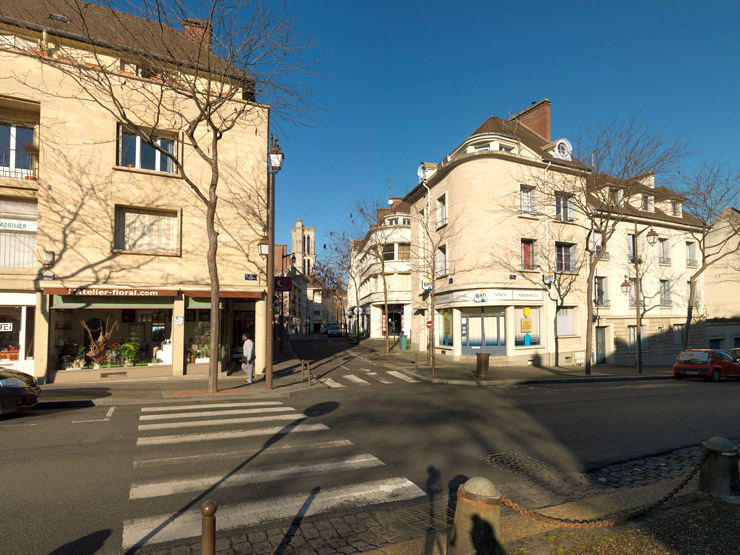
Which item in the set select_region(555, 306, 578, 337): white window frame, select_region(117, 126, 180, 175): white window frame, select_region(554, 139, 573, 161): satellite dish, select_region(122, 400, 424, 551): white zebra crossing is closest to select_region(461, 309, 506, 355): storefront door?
select_region(555, 306, 578, 337): white window frame

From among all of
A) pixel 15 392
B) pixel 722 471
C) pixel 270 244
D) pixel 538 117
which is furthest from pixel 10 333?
pixel 538 117

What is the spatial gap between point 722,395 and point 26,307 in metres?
22.6

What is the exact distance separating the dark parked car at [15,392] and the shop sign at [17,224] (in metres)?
7.14

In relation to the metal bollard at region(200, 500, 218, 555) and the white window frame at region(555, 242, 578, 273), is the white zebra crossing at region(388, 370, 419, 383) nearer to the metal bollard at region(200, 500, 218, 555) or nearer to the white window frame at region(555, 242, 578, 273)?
the white window frame at region(555, 242, 578, 273)

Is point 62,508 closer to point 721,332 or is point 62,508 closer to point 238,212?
point 238,212

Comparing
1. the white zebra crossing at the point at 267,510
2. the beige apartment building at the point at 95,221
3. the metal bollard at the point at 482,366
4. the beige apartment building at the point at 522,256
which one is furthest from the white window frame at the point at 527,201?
the white zebra crossing at the point at 267,510

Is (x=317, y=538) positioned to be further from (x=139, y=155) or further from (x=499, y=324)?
(x=499, y=324)

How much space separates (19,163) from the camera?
14.9 metres

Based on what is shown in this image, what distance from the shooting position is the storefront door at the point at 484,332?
22.1 m

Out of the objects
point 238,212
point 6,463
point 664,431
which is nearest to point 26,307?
point 238,212

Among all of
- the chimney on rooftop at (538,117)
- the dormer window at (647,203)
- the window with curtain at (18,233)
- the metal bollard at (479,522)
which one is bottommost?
the metal bollard at (479,522)

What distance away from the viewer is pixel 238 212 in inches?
677

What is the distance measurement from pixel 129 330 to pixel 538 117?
2623 cm

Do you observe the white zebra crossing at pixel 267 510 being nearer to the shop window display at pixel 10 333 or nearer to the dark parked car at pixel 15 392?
the dark parked car at pixel 15 392
